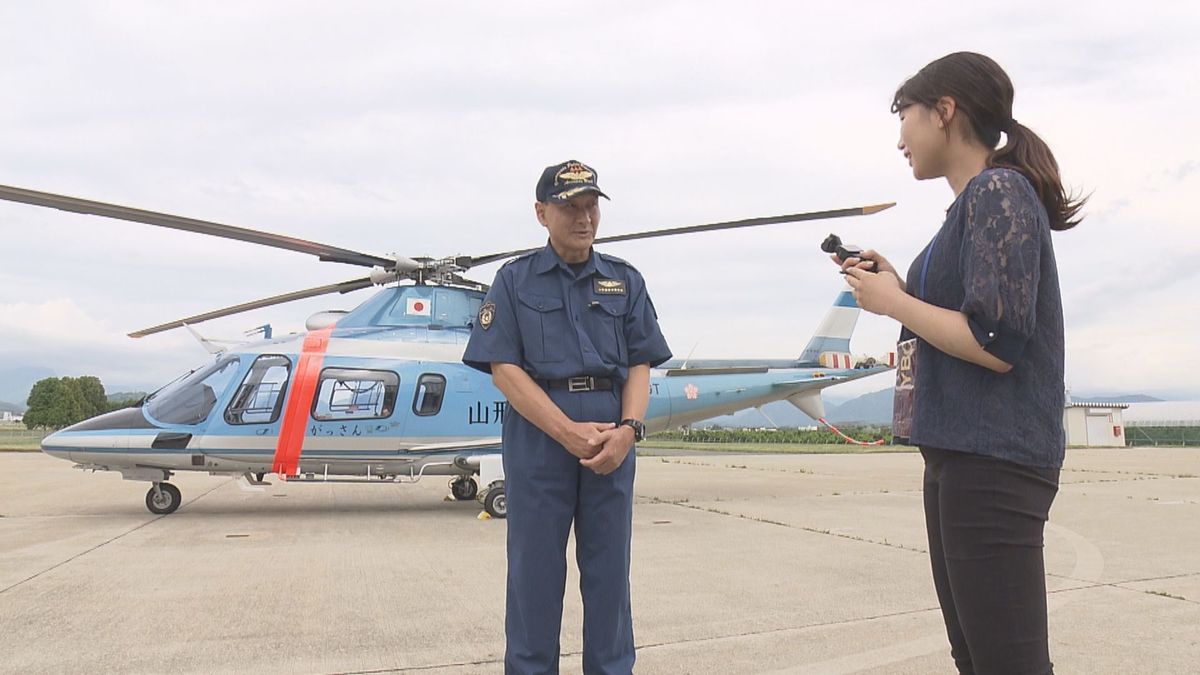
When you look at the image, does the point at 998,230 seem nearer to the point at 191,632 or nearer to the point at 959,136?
the point at 959,136

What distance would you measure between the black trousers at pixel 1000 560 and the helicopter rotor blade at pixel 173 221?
665cm

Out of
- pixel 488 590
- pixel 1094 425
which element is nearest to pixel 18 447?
pixel 488 590

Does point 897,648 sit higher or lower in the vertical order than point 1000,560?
lower

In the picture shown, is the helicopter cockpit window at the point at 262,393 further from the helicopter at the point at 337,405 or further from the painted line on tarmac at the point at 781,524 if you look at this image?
the painted line on tarmac at the point at 781,524

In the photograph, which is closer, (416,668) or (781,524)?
(416,668)

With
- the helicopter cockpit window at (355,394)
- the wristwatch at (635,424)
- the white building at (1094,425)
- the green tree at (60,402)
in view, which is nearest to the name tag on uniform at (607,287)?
the wristwatch at (635,424)

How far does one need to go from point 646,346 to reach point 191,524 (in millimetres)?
7027

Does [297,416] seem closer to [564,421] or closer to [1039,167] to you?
[564,421]

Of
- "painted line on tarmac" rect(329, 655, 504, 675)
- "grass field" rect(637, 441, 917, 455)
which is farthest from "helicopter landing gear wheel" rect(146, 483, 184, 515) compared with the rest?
"grass field" rect(637, 441, 917, 455)

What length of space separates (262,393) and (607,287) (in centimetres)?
715

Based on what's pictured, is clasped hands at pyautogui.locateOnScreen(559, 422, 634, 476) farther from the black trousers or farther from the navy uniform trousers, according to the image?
the black trousers

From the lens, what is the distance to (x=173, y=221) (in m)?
6.85

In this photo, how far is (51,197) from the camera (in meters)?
6.22

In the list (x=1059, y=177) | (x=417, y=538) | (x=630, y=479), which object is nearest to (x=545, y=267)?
(x=630, y=479)
